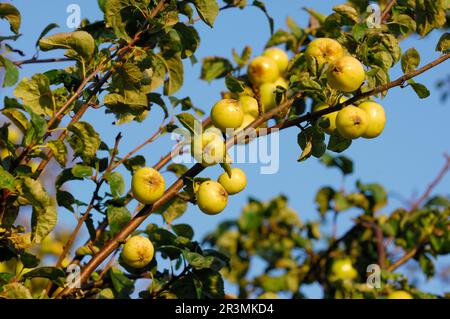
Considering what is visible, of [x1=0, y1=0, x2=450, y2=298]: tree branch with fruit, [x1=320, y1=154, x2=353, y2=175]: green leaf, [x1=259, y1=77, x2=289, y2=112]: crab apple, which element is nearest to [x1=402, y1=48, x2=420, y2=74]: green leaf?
[x1=0, y1=0, x2=450, y2=298]: tree branch with fruit

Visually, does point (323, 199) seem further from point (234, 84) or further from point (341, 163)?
point (234, 84)

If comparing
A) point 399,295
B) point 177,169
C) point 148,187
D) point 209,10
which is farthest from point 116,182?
point 399,295

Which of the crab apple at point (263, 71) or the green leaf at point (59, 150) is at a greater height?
the crab apple at point (263, 71)

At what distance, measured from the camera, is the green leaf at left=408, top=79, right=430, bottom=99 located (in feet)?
5.79

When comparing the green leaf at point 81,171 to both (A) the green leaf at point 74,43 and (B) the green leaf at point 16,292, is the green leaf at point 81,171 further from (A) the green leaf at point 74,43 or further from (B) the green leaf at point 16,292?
(B) the green leaf at point 16,292

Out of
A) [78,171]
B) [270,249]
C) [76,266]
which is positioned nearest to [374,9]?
[78,171]

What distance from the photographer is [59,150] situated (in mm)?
1852

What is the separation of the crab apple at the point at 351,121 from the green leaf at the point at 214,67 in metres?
1.11

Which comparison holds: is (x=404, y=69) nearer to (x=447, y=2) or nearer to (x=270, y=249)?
(x=447, y=2)

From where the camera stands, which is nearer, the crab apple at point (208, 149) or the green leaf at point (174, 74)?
the crab apple at point (208, 149)

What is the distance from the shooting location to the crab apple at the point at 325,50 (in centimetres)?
194

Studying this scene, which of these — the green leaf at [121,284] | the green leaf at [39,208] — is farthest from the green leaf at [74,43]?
the green leaf at [121,284]

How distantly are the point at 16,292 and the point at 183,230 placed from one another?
629mm
